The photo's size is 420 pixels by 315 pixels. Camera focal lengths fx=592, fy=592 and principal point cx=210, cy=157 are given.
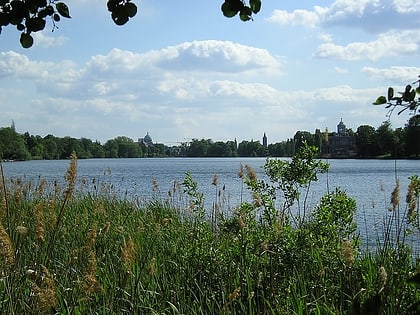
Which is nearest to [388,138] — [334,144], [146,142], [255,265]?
[334,144]

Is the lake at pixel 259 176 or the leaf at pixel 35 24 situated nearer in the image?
the leaf at pixel 35 24

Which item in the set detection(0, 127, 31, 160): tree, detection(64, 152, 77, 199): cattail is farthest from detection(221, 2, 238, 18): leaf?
detection(0, 127, 31, 160): tree

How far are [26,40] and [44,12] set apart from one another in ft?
0.55

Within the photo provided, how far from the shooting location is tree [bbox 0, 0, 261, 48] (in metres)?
2.32

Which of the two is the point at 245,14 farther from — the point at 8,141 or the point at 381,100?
the point at 8,141

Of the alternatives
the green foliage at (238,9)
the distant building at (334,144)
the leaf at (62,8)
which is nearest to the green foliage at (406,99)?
the green foliage at (238,9)

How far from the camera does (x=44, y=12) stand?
9.03ft

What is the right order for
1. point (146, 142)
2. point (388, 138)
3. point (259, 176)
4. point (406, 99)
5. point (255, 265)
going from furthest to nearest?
point (146, 142) → point (259, 176) → point (388, 138) → point (255, 265) → point (406, 99)

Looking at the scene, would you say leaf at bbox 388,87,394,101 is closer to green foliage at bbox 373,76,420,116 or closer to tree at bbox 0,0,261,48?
green foliage at bbox 373,76,420,116

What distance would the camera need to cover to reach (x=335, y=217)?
579cm

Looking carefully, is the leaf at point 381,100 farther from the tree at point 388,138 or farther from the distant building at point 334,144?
the distant building at point 334,144

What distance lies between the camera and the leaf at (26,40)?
2.80 m

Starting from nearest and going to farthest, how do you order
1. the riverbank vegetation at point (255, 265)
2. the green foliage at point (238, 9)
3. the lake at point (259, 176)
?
1. the green foliage at point (238, 9)
2. the riverbank vegetation at point (255, 265)
3. the lake at point (259, 176)

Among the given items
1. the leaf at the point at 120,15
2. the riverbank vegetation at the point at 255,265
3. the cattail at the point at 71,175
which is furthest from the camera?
the riverbank vegetation at the point at 255,265
